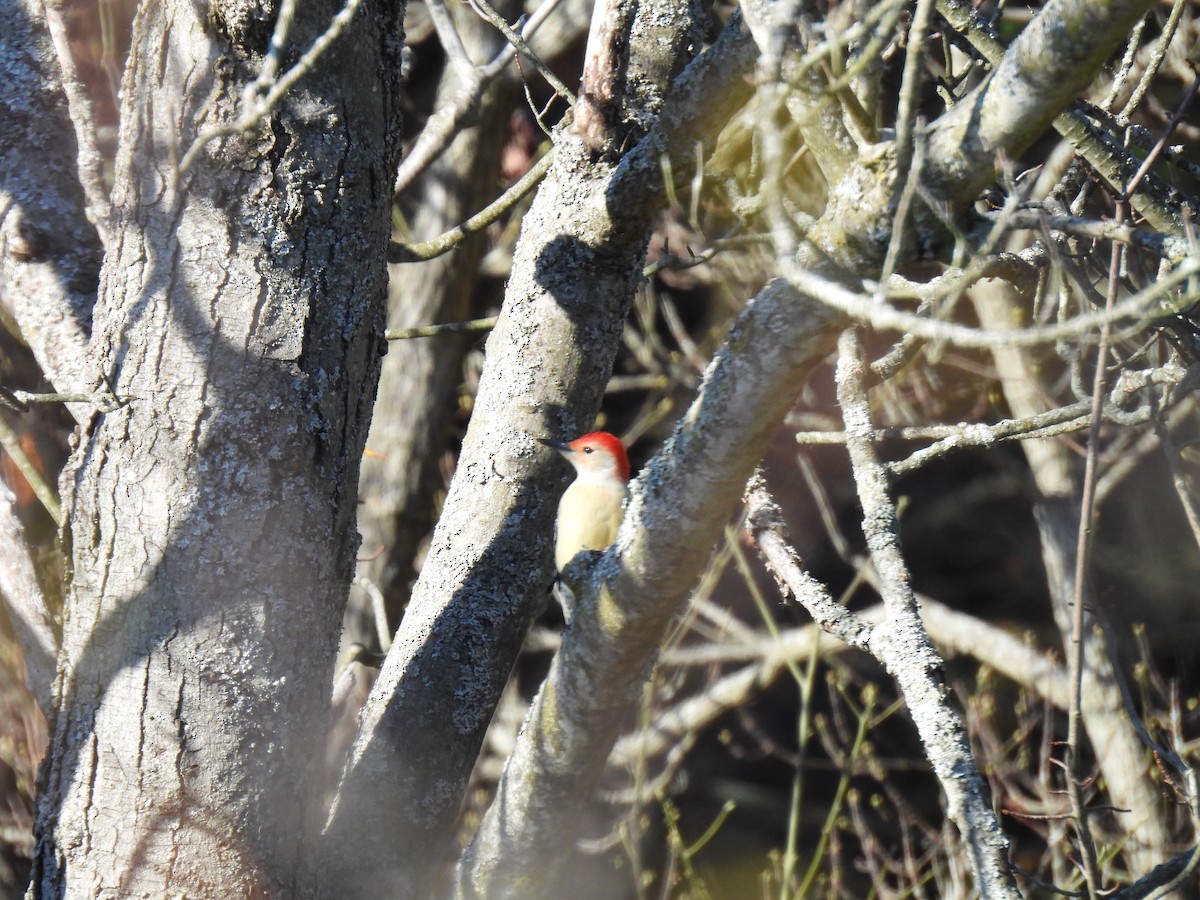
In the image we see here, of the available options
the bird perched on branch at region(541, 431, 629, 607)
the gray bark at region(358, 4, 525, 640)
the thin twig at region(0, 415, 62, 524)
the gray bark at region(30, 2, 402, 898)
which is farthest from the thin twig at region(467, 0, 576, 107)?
the gray bark at region(358, 4, 525, 640)

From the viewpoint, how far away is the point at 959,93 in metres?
2.87

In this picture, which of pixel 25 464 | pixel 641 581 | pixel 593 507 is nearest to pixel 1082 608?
pixel 641 581

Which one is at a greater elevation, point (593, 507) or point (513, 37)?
point (513, 37)

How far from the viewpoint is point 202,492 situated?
6.70 feet

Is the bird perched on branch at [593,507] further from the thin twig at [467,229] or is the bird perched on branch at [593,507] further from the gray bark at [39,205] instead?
the gray bark at [39,205]

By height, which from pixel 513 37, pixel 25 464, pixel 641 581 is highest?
pixel 513 37

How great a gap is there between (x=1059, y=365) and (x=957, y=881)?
265 cm

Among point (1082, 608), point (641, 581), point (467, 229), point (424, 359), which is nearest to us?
point (1082, 608)

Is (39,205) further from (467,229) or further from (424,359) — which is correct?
(424,359)

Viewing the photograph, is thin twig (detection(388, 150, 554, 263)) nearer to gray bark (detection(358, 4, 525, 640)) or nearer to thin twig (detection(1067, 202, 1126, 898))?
thin twig (detection(1067, 202, 1126, 898))

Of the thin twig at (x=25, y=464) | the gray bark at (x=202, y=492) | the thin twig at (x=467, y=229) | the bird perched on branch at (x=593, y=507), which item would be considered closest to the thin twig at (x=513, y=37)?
the thin twig at (x=467, y=229)

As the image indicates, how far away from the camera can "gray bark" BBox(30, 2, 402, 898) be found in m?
2.01

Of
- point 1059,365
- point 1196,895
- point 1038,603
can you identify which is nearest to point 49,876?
point 1059,365

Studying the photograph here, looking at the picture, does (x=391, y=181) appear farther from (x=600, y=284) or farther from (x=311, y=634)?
(x=311, y=634)
